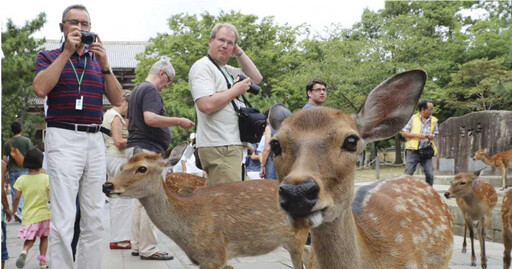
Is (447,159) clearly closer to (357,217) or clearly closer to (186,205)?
(186,205)

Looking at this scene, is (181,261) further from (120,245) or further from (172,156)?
(172,156)

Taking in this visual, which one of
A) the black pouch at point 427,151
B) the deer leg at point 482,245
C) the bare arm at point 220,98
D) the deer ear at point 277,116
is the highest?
the bare arm at point 220,98

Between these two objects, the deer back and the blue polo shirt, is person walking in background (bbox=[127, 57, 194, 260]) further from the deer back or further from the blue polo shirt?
the deer back

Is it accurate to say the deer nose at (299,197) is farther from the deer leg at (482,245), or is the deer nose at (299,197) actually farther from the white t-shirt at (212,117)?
the deer leg at (482,245)

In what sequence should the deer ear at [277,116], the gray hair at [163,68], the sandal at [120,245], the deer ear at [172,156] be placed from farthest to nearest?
the sandal at [120,245]
the gray hair at [163,68]
the deer ear at [172,156]
the deer ear at [277,116]

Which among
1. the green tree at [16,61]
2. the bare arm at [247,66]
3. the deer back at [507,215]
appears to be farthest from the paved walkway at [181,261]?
the green tree at [16,61]

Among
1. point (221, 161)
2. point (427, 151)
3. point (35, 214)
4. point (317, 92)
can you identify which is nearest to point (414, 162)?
point (427, 151)

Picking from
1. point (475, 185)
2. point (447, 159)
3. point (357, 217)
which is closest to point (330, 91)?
point (447, 159)

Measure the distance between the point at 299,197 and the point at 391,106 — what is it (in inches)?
32.2

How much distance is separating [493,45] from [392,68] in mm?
5578

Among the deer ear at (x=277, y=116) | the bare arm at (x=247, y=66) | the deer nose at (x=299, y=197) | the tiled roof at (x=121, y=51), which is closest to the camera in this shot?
the deer nose at (x=299, y=197)

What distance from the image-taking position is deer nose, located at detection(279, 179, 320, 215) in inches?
67.9

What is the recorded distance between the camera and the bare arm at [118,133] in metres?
5.93

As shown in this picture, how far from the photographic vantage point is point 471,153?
1585 centimetres
